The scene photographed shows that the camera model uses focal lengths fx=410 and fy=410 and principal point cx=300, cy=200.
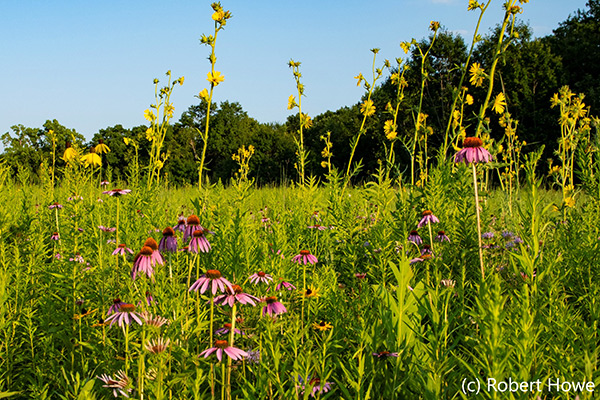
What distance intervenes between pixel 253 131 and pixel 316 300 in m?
55.6

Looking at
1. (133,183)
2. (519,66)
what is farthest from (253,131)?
(133,183)

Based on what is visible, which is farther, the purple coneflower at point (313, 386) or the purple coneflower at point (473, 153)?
the purple coneflower at point (473, 153)

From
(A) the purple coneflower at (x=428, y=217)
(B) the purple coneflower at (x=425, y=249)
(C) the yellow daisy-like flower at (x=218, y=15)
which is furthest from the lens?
(C) the yellow daisy-like flower at (x=218, y=15)

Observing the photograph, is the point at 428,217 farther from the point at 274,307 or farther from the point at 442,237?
the point at 274,307

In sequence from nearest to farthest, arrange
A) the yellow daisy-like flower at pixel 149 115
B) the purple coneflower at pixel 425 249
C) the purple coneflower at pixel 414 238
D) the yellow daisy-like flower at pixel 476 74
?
the purple coneflower at pixel 425 249 < the purple coneflower at pixel 414 238 < the yellow daisy-like flower at pixel 476 74 < the yellow daisy-like flower at pixel 149 115

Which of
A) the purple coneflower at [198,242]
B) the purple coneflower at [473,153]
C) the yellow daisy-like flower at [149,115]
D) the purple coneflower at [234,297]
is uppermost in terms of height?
the yellow daisy-like flower at [149,115]

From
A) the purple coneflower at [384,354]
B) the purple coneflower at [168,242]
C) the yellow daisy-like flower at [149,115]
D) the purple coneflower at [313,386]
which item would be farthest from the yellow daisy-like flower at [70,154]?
the purple coneflower at [384,354]

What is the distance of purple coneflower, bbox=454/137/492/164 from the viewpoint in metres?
1.94

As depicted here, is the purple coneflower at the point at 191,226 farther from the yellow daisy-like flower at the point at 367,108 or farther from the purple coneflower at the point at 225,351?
the yellow daisy-like flower at the point at 367,108

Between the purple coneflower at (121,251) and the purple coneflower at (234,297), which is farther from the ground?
the purple coneflower at (121,251)

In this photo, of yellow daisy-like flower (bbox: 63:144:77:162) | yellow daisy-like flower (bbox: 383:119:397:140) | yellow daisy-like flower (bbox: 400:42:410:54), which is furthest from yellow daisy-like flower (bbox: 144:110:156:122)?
yellow daisy-like flower (bbox: 400:42:410:54)

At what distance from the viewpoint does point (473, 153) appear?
1.96 meters

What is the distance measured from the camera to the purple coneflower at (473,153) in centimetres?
194

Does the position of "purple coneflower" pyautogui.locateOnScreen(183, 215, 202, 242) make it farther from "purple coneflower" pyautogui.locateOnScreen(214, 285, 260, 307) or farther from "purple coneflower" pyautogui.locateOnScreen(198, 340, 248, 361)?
"purple coneflower" pyautogui.locateOnScreen(198, 340, 248, 361)
